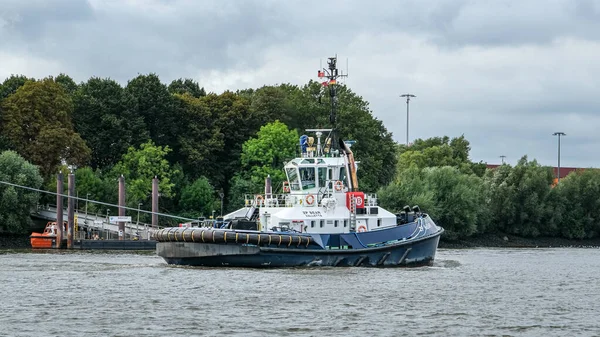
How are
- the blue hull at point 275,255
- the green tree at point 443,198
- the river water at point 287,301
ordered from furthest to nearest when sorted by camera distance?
the green tree at point 443,198 → the blue hull at point 275,255 → the river water at point 287,301

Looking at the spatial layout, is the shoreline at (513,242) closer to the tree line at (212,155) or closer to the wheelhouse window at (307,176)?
the tree line at (212,155)

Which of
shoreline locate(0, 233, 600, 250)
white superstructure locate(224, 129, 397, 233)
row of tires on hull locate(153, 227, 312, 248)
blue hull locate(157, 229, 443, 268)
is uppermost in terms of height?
white superstructure locate(224, 129, 397, 233)

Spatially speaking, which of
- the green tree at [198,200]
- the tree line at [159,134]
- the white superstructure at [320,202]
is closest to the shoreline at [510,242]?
the tree line at [159,134]

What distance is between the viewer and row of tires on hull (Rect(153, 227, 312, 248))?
158 ft

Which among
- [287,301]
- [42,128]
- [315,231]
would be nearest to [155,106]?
[42,128]

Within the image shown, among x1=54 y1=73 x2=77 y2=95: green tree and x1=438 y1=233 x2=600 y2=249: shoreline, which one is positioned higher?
x1=54 y1=73 x2=77 y2=95: green tree

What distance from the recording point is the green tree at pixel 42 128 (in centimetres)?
8075

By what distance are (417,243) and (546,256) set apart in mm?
22507

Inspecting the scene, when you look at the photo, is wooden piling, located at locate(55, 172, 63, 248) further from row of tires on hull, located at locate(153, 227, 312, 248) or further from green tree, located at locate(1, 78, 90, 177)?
row of tires on hull, located at locate(153, 227, 312, 248)

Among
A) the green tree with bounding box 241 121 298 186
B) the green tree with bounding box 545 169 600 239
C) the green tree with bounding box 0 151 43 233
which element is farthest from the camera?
the green tree with bounding box 545 169 600 239

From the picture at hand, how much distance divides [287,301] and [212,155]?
53883mm

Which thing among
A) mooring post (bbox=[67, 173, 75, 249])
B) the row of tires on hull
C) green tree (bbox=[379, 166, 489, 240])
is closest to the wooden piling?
mooring post (bbox=[67, 173, 75, 249])

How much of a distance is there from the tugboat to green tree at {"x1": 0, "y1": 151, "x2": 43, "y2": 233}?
2419 centimetres

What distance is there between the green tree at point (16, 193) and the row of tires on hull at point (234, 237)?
1028 inches
